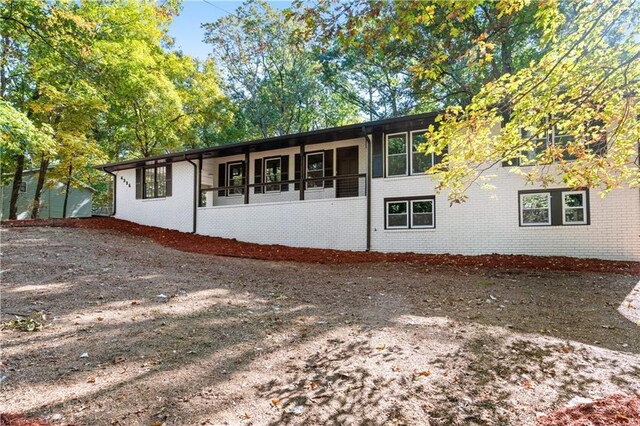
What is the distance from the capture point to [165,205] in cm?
1777

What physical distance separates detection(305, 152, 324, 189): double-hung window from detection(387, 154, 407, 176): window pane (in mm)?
3245

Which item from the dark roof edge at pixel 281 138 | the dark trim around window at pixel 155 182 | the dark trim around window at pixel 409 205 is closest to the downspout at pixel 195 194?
the dark roof edge at pixel 281 138

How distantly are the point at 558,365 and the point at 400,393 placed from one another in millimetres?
1779

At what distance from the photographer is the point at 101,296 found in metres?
5.93

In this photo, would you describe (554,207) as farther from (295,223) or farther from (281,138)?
(281,138)

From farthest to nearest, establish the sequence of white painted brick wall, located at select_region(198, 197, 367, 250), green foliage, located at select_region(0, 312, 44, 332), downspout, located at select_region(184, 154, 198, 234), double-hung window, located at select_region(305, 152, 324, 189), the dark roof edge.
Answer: downspout, located at select_region(184, 154, 198, 234)
double-hung window, located at select_region(305, 152, 324, 189)
white painted brick wall, located at select_region(198, 197, 367, 250)
the dark roof edge
green foliage, located at select_region(0, 312, 44, 332)

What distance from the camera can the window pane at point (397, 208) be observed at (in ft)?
41.9

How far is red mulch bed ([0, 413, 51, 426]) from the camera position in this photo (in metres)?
2.74

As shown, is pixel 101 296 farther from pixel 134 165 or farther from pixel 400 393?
pixel 134 165

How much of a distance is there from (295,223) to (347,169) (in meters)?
2.94

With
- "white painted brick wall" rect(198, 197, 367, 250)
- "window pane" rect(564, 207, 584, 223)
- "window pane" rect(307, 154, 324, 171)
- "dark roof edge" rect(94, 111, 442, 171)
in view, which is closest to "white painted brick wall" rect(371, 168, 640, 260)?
"window pane" rect(564, 207, 584, 223)

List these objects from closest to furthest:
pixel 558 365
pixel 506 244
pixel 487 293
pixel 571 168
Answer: pixel 558 365 < pixel 571 168 < pixel 487 293 < pixel 506 244

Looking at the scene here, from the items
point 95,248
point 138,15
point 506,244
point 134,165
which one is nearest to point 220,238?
point 95,248

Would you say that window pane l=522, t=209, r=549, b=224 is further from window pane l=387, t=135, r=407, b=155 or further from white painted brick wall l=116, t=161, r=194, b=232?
→ white painted brick wall l=116, t=161, r=194, b=232
